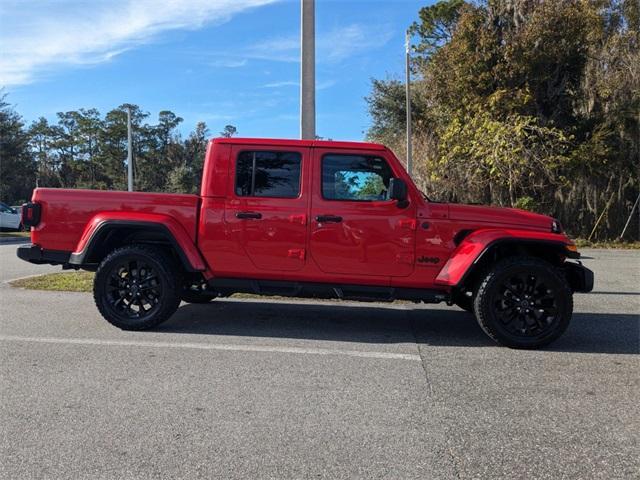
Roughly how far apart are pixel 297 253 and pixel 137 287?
188cm

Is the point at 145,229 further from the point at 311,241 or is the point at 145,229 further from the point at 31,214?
the point at 311,241

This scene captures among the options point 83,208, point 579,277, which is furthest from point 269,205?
point 579,277

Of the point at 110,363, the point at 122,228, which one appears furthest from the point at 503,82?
the point at 110,363

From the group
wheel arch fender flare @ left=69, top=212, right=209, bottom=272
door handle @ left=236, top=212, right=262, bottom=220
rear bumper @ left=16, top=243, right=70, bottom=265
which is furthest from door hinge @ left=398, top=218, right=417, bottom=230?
rear bumper @ left=16, top=243, right=70, bottom=265

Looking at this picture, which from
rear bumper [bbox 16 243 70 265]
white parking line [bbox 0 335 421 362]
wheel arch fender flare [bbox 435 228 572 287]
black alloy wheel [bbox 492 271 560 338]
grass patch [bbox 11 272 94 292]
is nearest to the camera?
white parking line [bbox 0 335 421 362]

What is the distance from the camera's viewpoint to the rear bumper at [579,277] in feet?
18.6

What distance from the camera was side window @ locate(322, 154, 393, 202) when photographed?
5784 millimetres

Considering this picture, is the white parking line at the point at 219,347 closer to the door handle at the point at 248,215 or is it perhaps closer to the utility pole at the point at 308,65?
the door handle at the point at 248,215

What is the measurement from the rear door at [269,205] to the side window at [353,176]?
238 millimetres

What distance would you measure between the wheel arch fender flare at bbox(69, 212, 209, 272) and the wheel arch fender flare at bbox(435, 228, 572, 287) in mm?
2629

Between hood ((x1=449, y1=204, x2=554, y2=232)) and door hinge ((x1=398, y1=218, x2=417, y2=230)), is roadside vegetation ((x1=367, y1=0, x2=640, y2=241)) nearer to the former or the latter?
hood ((x1=449, y1=204, x2=554, y2=232))

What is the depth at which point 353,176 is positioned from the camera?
5844 mm

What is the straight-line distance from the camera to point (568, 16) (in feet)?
58.9

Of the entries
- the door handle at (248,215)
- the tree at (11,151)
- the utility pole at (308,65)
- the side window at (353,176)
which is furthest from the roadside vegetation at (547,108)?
the tree at (11,151)
